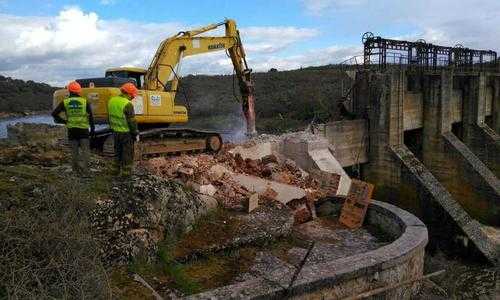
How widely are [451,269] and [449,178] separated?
641 centimetres

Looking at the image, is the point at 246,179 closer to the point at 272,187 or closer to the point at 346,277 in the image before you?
the point at 272,187

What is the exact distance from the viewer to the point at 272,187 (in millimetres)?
9258

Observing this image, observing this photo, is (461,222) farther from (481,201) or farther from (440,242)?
(481,201)

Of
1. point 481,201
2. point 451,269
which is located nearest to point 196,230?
point 451,269

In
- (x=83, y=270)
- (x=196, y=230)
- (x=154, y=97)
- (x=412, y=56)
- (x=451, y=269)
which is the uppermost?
(x=412, y=56)

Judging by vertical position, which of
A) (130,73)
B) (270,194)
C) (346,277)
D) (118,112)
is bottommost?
(346,277)

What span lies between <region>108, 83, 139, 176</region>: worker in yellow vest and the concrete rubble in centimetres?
102

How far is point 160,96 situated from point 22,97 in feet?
83.1

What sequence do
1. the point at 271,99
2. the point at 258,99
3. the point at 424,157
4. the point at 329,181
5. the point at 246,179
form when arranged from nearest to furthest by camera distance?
1. the point at 246,179
2. the point at 329,181
3. the point at 424,157
4. the point at 271,99
5. the point at 258,99

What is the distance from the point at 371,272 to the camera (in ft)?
21.0

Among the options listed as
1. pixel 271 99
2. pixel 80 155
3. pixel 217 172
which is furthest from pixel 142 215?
pixel 271 99

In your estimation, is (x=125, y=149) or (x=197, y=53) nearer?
(x=125, y=149)

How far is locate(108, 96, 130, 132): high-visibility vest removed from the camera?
7812 millimetres

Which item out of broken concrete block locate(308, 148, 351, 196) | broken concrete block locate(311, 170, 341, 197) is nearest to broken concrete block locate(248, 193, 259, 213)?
broken concrete block locate(311, 170, 341, 197)
